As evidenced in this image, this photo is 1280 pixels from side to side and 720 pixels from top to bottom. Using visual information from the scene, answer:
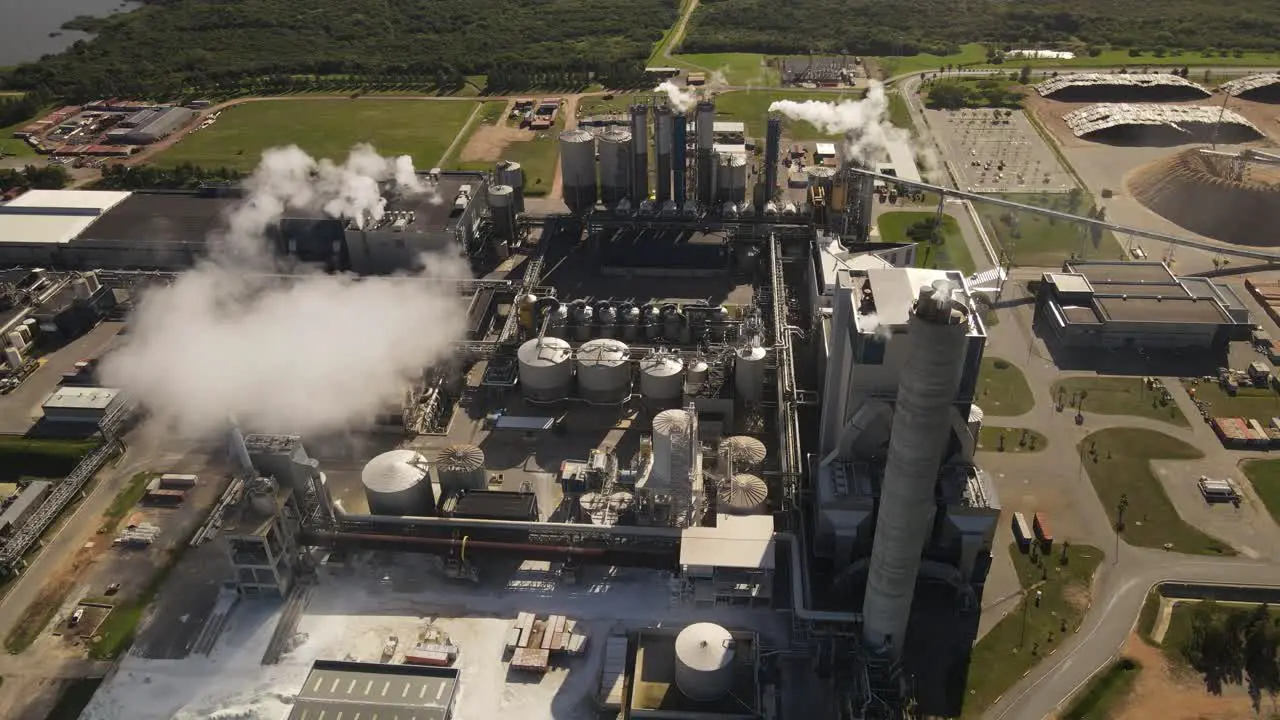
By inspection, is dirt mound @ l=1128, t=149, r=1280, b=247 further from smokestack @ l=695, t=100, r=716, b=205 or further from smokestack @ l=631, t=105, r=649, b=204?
smokestack @ l=631, t=105, r=649, b=204

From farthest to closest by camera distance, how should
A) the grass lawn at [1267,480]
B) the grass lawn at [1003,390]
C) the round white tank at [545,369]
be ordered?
the grass lawn at [1003,390] → the round white tank at [545,369] → the grass lawn at [1267,480]

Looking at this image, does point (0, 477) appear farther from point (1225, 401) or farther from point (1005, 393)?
point (1225, 401)

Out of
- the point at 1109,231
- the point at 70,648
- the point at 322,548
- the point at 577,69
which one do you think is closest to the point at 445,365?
the point at 322,548

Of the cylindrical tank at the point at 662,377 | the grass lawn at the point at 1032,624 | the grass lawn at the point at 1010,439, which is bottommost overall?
the grass lawn at the point at 1032,624

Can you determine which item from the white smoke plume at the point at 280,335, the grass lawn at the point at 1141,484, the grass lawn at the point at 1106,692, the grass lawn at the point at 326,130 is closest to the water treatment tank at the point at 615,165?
the white smoke plume at the point at 280,335

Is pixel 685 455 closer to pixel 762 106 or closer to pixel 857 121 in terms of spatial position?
pixel 857 121

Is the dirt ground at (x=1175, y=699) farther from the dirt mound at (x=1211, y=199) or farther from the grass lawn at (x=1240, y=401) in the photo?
the dirt mound at (x=1211, y=199)

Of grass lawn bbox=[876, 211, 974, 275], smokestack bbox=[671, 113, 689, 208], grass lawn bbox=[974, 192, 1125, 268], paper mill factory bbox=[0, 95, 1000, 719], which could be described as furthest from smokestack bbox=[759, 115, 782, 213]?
grass lawn bbox=[974, 192, 1125, 268]
